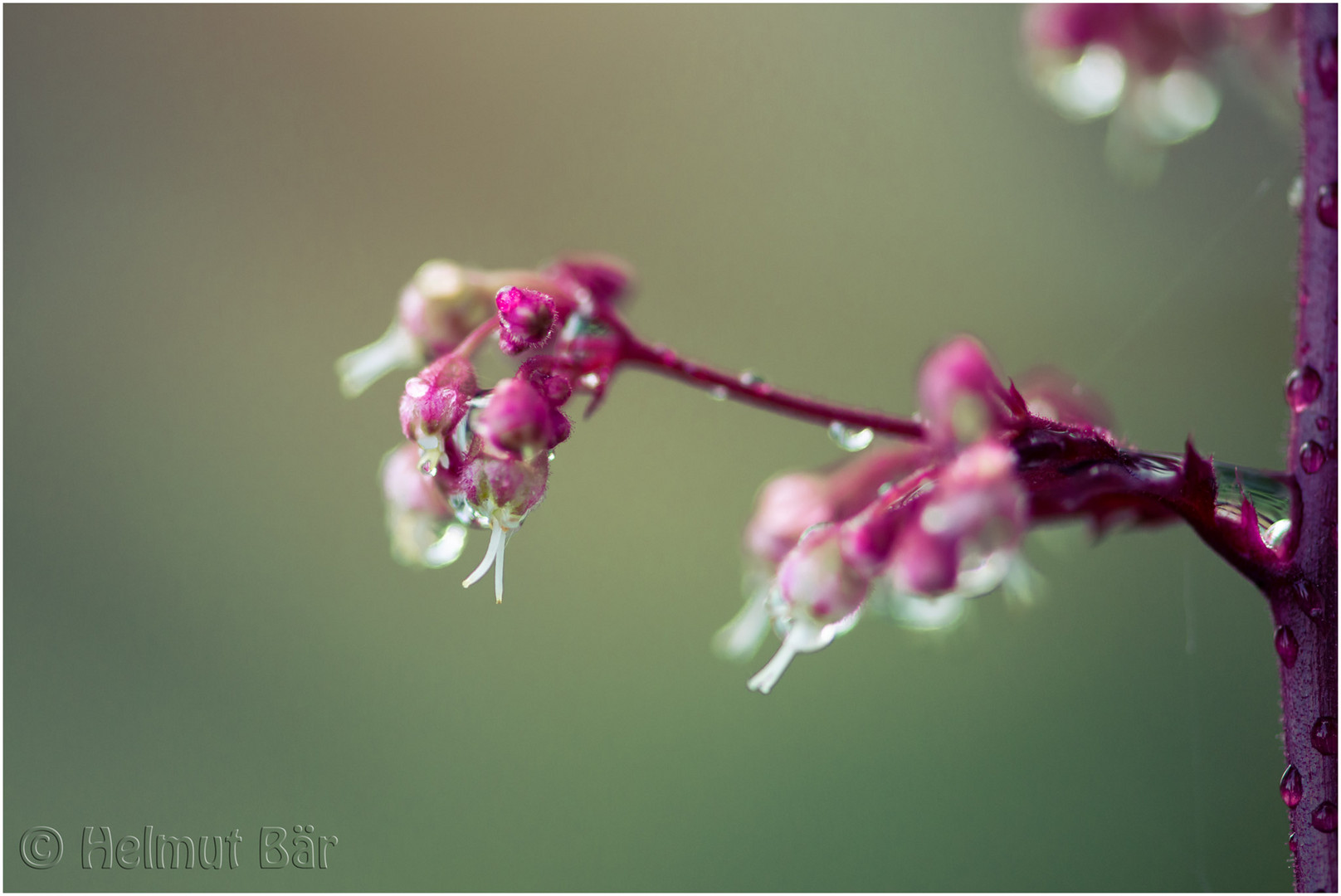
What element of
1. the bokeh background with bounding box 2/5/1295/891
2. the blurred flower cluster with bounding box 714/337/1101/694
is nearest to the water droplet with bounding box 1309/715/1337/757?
the blurred flower cluster with bounding box 714/337/1101/694

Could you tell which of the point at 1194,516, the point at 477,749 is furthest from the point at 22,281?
the point at 1194,516

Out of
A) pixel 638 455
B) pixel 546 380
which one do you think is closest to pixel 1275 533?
pixel 546 380

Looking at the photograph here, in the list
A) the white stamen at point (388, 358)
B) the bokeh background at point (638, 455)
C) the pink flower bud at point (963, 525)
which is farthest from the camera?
the bokeh background at point (638, 455)

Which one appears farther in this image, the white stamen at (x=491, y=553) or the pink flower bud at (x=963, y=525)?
the white stamen at (x=491, y=553)

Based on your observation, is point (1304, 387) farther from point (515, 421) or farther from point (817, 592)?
point (515, 421)

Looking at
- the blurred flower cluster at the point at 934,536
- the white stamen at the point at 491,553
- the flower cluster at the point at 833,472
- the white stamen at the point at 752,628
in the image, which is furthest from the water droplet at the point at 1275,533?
the white stamen at the point at 491,553

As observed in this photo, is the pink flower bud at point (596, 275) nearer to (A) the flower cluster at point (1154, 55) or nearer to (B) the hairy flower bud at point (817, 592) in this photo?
(B) the hairy flower bud at point (817, 592)

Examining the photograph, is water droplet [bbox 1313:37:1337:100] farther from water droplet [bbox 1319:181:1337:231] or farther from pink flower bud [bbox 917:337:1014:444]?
pink flower bud [bbox 917:337:1014:444]
